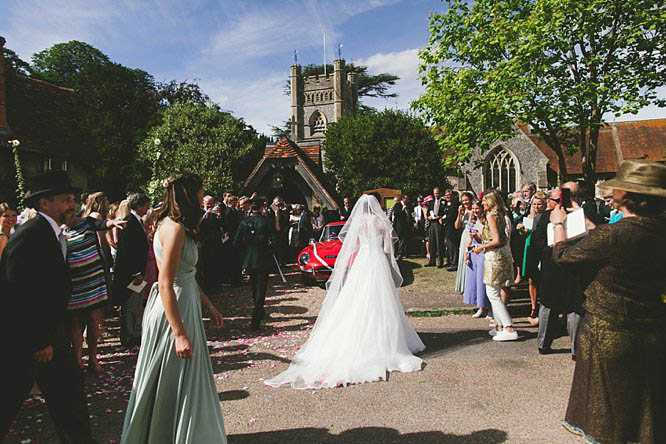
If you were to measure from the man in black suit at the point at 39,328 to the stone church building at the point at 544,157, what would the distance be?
3767 centimetres

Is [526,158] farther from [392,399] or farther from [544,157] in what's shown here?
[392,399]

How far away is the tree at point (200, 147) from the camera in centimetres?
2722

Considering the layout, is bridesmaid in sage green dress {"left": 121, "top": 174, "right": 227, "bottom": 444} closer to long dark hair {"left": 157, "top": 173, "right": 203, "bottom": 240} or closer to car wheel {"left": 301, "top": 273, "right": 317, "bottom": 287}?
long dark hair {"left": 157, "top": 173, "right": 203, "bottom": 240}

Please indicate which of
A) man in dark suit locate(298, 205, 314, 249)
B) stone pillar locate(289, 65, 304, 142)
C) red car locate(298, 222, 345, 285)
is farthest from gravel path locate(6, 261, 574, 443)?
stone pillar locate(289, 65, 304, 142)

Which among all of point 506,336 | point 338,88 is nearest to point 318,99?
point 338,88

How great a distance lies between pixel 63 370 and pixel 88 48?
56.7m

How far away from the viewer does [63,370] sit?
3.25 metres

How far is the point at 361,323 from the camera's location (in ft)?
18.7

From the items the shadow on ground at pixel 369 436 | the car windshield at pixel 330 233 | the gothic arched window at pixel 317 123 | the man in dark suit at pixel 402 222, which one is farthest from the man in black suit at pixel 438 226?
the gothic arched window at pixel 317 123

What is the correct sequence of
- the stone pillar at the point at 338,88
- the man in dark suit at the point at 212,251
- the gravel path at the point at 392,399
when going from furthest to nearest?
the stone pillar at the point at 338,88, the man in dark suit at the point at 212,251, the gravel path at the point at 392,399

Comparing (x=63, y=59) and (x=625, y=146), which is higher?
(x=63, y=59)

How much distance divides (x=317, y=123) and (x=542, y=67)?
57.5 m

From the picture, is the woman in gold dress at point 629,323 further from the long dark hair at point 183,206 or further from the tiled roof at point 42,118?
the tiled roof at point 42,118

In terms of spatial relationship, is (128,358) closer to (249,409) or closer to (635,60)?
(249,409)
